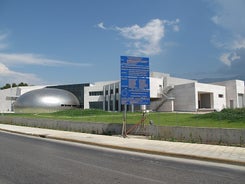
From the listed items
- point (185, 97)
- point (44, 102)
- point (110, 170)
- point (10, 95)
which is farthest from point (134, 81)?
point (10, 95)

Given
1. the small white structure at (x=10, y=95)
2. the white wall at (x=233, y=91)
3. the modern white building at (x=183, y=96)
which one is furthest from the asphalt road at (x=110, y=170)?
the small white structure at (x=10, y=95)

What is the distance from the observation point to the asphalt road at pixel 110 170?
297 inches

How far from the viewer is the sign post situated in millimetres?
19203

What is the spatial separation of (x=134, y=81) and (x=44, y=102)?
68805mm

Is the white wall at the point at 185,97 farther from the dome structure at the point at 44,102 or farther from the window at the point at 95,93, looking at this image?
the dome structure at the point at 44,102

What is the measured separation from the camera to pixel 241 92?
76375 millimetres

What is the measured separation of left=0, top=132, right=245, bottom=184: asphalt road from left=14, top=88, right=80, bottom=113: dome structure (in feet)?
243

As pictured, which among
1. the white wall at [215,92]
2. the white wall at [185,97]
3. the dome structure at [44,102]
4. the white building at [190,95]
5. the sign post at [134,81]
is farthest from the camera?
the dome structure at [44,102]

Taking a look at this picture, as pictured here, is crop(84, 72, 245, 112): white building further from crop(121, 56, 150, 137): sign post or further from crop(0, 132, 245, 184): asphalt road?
crop(0, 132, 245, 184): asphalt road

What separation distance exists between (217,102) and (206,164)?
215 feet

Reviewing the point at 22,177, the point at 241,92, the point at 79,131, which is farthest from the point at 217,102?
the point at 22,177

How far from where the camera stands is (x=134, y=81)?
19.6m

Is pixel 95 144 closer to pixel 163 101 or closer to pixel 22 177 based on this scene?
pixel 22 177

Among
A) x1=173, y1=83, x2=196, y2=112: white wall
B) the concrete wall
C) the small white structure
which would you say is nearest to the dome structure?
the small white structure
